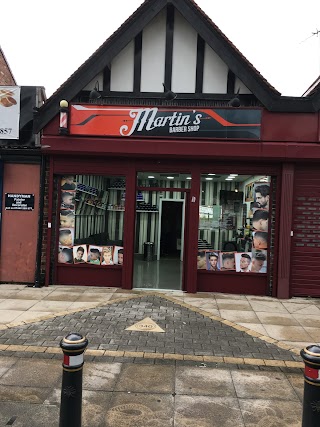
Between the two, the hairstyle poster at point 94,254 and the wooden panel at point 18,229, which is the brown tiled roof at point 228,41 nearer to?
the wooden panel at point 18,229

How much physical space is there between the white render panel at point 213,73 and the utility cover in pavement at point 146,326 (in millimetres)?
5579

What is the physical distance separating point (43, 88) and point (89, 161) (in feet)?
7.22

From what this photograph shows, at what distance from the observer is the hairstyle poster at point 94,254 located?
9195mm

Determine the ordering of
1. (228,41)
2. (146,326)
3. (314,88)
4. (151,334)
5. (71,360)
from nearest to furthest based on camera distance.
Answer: (71,360) → (151,334) → (146,326) → (228,41) → (314,88)

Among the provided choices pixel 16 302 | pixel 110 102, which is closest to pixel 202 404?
pixel 16 302

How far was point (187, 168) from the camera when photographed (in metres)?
8.92

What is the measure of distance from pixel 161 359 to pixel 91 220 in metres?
4.94

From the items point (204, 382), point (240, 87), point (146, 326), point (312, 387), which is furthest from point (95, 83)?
point (312, 387)

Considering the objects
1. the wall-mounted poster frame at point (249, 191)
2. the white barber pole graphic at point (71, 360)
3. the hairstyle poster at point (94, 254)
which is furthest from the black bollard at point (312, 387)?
the hairstyle poster at point (94, 254)

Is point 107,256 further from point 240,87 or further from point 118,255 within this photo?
point 240,87

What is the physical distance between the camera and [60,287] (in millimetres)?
8938

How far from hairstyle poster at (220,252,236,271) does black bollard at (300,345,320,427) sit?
6.02 m

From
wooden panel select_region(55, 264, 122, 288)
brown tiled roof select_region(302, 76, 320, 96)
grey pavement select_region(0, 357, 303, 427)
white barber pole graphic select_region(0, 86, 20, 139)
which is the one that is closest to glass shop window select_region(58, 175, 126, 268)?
wooden panel select_region(55, 264, 122, 288)

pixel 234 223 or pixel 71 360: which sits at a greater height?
pixel 234 223
